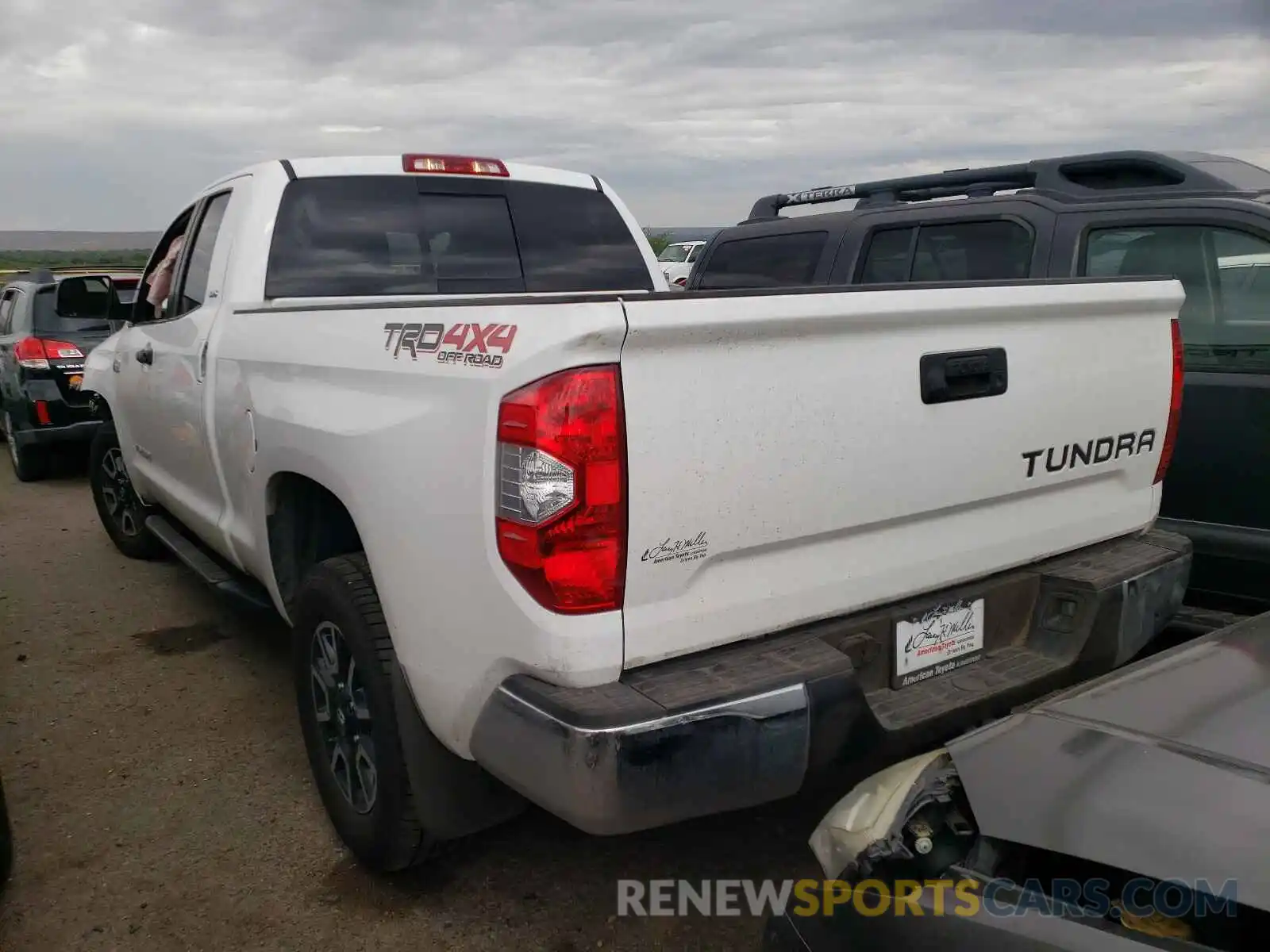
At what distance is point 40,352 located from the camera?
8125mm

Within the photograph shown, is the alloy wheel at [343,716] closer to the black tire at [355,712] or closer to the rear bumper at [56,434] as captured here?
the black tire at [355,712]

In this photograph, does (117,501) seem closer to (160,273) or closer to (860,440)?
(160,273)

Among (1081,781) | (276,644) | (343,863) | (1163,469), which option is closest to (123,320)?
(276,644)

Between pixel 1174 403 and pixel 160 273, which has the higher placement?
pixel 160 273

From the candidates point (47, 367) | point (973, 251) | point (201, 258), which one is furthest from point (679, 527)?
point (47, 367)

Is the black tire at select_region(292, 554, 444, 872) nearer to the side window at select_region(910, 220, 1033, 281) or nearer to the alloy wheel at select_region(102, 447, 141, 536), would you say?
the side window at select_region(910, 220, 1033, 281)

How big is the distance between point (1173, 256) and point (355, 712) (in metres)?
3.52

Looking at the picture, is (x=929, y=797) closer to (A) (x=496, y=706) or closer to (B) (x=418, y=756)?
(A) (x=496, y=706)

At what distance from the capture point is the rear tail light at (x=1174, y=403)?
300cm

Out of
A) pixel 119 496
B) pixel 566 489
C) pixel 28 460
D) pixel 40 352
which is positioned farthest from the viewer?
pixel 28 460

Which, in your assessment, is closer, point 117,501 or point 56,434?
point 117,501

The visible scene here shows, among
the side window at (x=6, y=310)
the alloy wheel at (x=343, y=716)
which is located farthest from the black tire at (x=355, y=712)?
the side window at (x=6, y=310)

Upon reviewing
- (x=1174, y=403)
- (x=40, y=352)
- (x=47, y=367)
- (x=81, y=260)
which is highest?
(x=81, y=260)

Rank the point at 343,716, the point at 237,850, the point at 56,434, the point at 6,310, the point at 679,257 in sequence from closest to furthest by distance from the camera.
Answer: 1. the point at 343,716
2. the point at 237,850
3. the point at 56,434
4. the point at 6,310
5. the point at 679,257
